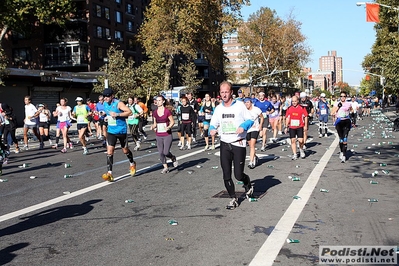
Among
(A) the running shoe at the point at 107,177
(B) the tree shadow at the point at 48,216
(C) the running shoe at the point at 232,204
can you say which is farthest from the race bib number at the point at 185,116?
(C) the running shoe at the point at 232,204

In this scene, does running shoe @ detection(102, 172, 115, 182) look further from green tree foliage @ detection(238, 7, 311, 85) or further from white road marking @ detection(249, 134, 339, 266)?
green tree foliage @ detection(238, 7, 311, 85)

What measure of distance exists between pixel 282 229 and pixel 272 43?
6247cm

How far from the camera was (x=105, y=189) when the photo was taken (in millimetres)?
9000

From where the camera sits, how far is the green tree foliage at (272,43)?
211ft

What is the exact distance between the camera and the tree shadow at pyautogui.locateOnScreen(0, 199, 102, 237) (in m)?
6.18

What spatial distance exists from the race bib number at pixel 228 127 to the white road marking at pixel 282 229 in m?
1.46

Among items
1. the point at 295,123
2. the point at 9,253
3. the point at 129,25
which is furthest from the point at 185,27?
the point at 9,253

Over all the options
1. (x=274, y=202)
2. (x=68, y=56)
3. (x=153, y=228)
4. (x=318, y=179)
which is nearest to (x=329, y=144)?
(x=318, y=179)

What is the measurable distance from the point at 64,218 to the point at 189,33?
123 ft

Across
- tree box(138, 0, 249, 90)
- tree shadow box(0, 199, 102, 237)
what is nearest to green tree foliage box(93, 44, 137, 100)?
tree box(138, 0, 249, 90)

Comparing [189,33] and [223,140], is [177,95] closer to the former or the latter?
[189,33]

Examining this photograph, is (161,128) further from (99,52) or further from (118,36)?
(118,36)

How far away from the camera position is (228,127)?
725 centimetres

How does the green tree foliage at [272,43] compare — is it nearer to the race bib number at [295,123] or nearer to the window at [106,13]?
the window at [106,13]
